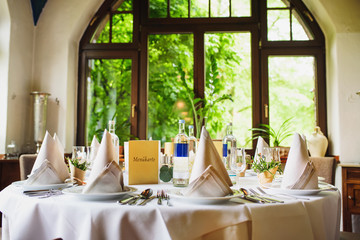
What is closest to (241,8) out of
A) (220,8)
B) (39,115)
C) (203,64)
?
(220,8)

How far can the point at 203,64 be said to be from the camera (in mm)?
3750

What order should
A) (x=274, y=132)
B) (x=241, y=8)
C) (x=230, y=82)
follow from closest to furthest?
(x=274, y=132) → (x=241, y=8) → (x=230, y=82)

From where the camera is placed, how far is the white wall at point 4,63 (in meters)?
3.14

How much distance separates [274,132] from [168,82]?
153 cm

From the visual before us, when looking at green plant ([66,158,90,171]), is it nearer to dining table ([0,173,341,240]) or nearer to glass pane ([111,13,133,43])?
dining table ([0,173,341,240])

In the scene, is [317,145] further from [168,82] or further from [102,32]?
[102,32]

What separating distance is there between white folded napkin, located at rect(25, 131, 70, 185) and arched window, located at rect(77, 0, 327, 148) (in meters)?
2.29

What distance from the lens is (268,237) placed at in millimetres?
943

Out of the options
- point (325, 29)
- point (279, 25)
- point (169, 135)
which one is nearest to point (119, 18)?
point (169, 135)

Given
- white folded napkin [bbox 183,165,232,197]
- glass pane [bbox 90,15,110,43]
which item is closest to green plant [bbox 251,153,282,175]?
white folded napkin [bbox 183,165,232,197]

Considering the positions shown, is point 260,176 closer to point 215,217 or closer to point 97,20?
point 215,217

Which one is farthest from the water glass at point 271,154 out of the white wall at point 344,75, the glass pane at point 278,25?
the glass pane at point 278,25

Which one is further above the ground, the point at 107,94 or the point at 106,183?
the point at 107,94

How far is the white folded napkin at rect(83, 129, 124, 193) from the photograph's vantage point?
1.02 meters
